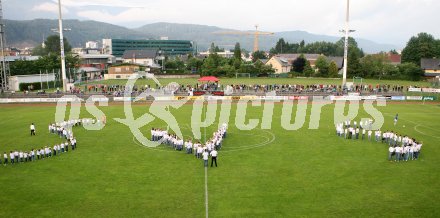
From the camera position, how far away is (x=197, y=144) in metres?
24.8

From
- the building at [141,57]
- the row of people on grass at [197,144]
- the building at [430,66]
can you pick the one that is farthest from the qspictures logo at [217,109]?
the building at [141,57]

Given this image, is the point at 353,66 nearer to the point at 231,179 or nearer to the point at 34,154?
the point at 231,179

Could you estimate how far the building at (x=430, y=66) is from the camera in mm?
85281

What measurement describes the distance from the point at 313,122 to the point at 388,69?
5789 cm

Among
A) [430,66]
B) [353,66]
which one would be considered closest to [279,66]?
[353,66]

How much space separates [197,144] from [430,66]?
81.0 m

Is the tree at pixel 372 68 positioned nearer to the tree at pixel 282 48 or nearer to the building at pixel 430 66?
the building at pixel 430 66

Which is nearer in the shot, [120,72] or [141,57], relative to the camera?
[120,72]

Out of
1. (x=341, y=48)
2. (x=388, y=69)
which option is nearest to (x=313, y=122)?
(x=388, y=69)

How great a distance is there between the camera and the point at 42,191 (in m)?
18.7

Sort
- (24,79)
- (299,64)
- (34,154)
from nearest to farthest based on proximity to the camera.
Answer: (34,154)
(24,79)
(299,64)

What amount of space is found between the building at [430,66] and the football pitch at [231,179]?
62.0 m

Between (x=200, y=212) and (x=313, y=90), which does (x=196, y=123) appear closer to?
(x=200, y=212)

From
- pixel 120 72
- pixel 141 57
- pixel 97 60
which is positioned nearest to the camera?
pixel 120 72
